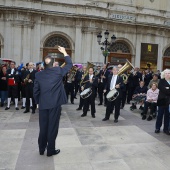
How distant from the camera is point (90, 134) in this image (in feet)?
22.1

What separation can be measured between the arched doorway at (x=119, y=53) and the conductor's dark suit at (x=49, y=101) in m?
20.1

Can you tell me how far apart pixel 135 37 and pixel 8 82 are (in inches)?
694

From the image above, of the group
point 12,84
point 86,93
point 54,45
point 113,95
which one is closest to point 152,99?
point 113,95

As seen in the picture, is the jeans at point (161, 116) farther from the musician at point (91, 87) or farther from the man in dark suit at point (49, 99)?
the man in dark suit at point (49, 99)

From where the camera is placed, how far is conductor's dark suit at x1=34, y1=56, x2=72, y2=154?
4949 millimetres

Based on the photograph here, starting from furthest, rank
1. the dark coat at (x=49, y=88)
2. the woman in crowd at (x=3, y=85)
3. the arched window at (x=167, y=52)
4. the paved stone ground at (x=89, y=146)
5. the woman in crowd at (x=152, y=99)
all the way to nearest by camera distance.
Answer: the arched window at (x=167, y=52) < the woman in crowd at (x=3, y=85) < the woman in crowd at (x=152, y=99) < the dark coat at (x=49, y=88) < the paved stone ground at (x=89, y=146)

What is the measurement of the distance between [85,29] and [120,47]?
4553mm

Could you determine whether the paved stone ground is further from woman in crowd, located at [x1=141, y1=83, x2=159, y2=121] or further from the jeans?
woman in crowd, located at [x1=141, y1=83, x2=159, y2=121]

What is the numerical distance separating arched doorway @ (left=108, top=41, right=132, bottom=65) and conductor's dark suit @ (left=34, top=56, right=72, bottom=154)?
66.1 feet

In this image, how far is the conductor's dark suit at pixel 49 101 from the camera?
4949mm

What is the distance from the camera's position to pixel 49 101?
195 inches

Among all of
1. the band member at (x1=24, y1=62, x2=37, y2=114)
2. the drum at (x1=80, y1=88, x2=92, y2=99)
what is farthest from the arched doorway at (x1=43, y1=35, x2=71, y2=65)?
the drum at (x1=80, y1=88, x2=92, y2=99)

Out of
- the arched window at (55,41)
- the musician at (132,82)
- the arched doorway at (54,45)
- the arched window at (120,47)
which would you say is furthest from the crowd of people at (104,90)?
the arched window at (120,47)

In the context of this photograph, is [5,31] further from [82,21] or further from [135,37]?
[135,37]
